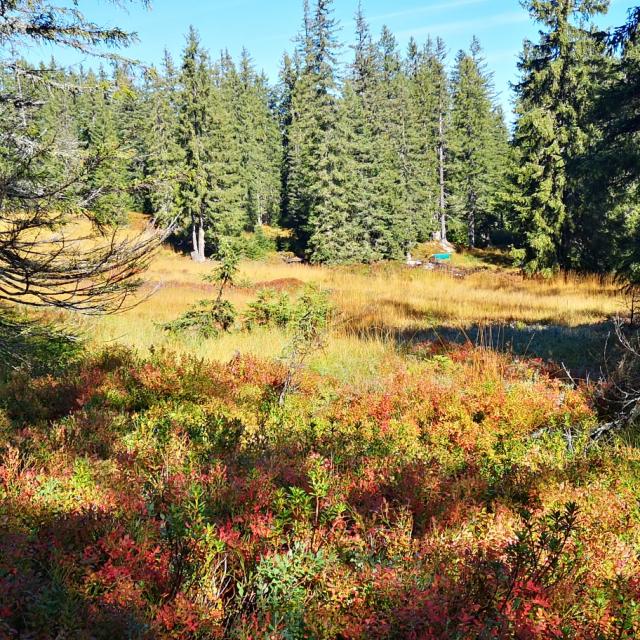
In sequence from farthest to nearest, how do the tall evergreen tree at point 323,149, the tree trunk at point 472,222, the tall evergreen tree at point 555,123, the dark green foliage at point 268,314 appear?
the tree trunk at point 472,222
the tall evergreen tree at point 323,149
the tall evergreen tree at point 555,123
the dark green foliage at point 268,314

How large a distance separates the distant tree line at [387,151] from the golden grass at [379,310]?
240 centimetres

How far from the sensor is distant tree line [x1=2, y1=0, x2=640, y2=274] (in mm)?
9406

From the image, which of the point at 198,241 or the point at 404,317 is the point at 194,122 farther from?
the point at 404,317

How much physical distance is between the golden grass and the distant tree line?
2.40 meters

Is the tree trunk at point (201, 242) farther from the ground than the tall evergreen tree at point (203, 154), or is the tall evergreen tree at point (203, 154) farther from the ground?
the tall evergreen tree at point (203, 154)

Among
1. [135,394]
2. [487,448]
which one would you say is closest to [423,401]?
[487,448]

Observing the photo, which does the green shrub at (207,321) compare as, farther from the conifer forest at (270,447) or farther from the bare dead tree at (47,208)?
the bare dead tree at (47,208)

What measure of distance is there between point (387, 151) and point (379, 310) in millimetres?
31190

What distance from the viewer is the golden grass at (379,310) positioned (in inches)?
374

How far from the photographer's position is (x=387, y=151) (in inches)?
1692

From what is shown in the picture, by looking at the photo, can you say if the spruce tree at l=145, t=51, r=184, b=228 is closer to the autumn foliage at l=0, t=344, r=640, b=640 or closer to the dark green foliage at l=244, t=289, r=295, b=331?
the autumn foliage at l=0, t=344, r=640, b=640

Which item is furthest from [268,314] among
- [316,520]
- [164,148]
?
[164,148]

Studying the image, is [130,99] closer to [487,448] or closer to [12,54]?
[12,54]

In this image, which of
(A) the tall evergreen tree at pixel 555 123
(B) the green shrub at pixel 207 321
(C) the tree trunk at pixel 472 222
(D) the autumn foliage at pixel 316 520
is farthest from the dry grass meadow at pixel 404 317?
(C) the tree trunk at pixel 472 222
